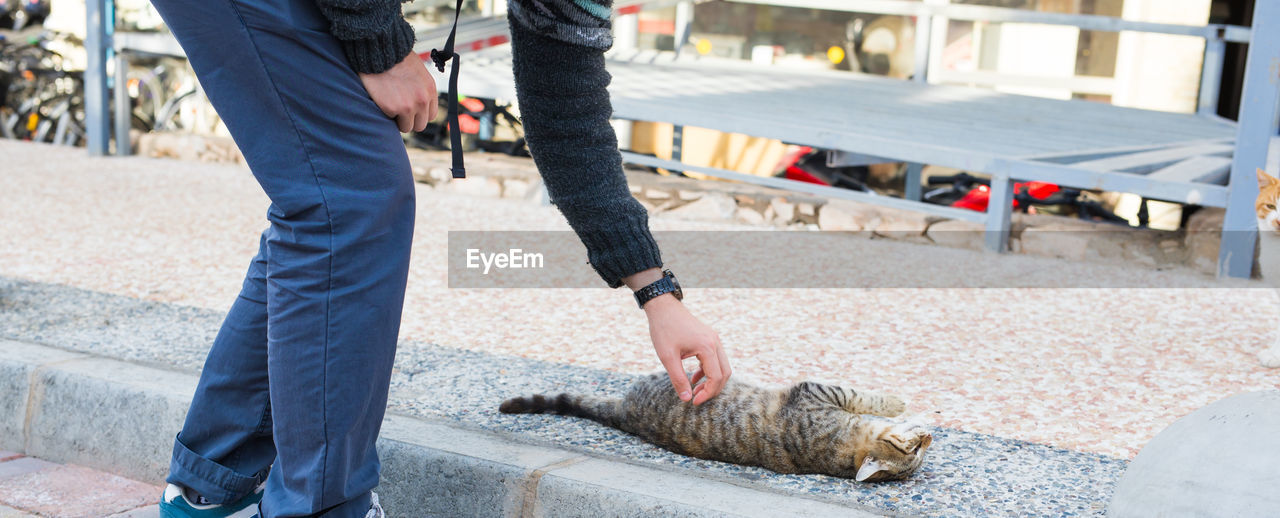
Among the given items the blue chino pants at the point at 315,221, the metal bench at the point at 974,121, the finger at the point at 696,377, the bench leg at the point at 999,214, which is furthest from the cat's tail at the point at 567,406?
the bench leg at the point at 999,214

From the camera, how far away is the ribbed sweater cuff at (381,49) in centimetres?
146

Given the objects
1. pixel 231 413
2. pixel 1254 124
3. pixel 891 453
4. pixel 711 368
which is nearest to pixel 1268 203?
pixel 1254 124

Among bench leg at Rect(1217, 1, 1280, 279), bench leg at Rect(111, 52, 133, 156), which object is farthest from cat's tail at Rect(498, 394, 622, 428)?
bench leg at Rect(111, 52, 133, 156)

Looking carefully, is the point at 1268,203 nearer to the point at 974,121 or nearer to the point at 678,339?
the point at 678,339

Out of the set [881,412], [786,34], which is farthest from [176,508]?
[786,34]

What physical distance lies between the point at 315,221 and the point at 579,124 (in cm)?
45

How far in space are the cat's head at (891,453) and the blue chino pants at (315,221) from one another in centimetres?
91

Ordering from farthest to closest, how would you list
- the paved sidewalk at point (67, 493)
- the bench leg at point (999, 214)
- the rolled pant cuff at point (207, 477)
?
the bench leg at point (999, 214) < the paved sidewalk at point (67, 493) < the rolled pant cuff at point (207, 477)

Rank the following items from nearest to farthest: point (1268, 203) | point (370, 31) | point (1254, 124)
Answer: point (370, 31)
point (1268, 203)
point (1254, 124)

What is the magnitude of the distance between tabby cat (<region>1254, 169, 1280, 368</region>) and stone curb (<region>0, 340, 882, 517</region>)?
192 centimetres

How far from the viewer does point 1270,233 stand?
11.1ft

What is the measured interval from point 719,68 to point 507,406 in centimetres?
570

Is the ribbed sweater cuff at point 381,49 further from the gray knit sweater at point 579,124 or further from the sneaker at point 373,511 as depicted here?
the sneaker at point 373,511

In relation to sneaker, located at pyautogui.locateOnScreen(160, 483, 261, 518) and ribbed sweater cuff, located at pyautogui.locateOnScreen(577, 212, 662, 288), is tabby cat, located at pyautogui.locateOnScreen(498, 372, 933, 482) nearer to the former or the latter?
ribbed sweater cuff, located at pyautogui.locateOnScreen(577, 212, 662, 288)
